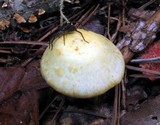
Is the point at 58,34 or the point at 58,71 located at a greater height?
the point at 58,34

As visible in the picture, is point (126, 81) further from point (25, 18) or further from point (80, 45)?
point (25, 18)

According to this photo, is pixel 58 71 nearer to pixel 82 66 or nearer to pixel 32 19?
pixel 82 66

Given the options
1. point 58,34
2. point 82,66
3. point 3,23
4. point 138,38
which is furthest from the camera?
point 3,23

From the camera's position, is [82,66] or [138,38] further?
[138,38]

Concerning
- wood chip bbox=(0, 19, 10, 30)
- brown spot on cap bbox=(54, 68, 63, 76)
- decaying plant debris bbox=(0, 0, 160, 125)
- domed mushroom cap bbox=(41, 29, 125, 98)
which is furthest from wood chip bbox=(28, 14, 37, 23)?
brown spot on cap bbox=(54, 68, 63, 76)

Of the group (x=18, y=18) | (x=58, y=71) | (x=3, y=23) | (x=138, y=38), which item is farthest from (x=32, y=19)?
(x=138, y=38)

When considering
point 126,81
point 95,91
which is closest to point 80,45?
point 95,91

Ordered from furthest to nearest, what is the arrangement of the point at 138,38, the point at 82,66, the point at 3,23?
the point at 3,23 → the point at 138,38 → the point at 82,66

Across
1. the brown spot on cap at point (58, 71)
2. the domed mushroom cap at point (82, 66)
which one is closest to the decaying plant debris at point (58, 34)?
the domed mushroom cap at point (82, 66)
